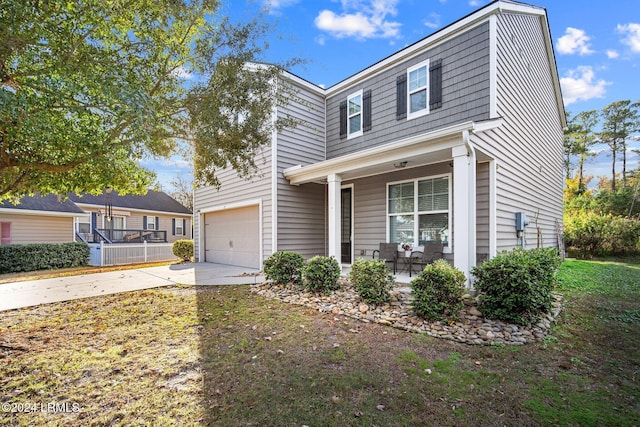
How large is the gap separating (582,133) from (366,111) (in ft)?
79.2

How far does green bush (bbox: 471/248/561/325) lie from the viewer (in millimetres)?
4004

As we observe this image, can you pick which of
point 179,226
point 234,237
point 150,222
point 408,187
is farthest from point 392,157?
point 179,226

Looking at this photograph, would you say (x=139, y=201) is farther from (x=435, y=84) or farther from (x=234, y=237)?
(x=435, y=84)

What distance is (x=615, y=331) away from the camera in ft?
13.2

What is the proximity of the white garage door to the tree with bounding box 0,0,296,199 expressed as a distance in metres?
3.88

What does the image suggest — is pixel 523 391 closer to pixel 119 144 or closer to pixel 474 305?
pixel 474 305

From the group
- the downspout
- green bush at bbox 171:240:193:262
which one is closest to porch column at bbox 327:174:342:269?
the downspout

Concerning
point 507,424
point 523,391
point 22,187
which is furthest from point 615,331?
point 22,187

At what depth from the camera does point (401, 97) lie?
7969 mm

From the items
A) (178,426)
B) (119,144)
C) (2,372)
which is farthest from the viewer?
(119,144)

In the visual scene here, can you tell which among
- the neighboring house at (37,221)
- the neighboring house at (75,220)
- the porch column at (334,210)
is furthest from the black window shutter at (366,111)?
the neighboring house at (37,221)

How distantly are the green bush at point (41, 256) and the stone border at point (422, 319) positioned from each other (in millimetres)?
10525

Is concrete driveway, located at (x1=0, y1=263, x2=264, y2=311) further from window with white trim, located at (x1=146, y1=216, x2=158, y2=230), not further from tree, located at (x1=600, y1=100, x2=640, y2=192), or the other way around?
tree, located at (x1=600, y1=100, x2=640, y2=192)

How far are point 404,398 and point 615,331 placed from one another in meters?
3.62
